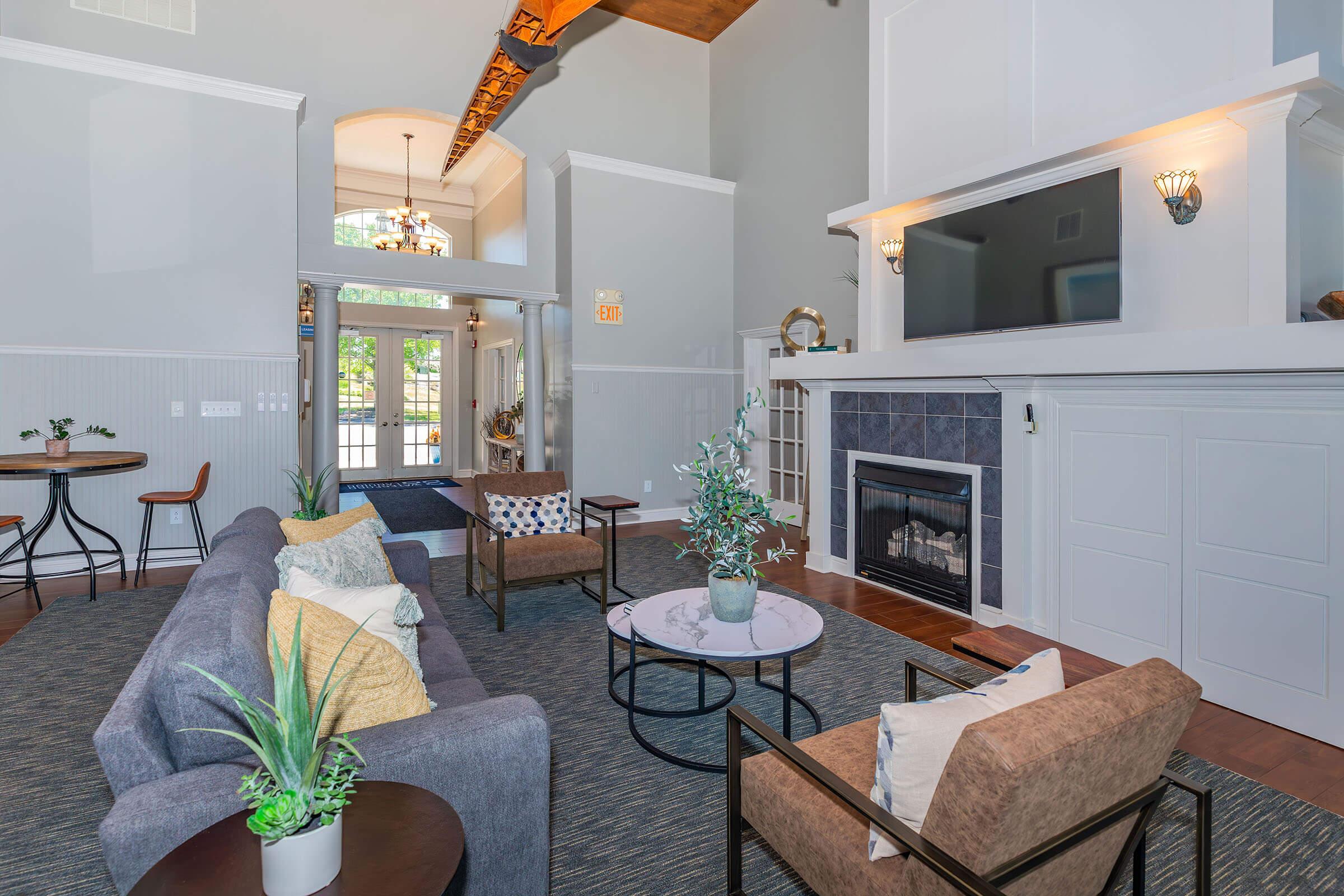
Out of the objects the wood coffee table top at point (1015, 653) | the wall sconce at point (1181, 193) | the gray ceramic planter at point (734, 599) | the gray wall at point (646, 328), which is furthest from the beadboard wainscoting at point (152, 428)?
the wall sconce at point (1181, 193)

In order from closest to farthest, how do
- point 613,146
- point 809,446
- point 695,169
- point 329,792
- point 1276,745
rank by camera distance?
1. point 329,792
2. point 1276,745
3. point 809,446
4. point 613,146
5. point 695,169

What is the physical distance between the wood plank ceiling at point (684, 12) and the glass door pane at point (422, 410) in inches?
239

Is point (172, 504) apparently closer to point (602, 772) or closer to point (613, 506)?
point (613, 506)

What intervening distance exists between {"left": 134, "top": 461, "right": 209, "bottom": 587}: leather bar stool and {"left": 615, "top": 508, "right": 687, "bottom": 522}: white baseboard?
3.69 m

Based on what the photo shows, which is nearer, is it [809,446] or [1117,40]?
[1117,40]

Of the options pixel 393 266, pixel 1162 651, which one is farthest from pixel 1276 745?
pixel 393 266

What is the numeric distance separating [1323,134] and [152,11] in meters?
7.67

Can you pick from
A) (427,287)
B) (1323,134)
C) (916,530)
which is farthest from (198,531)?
(1323,134)

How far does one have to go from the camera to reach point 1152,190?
3.51 meters

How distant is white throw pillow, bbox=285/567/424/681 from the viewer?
2012mm

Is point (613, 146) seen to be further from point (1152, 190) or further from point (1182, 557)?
point (1182, 557)

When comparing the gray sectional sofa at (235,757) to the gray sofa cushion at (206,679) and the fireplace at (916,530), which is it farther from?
the fireplace at (916,530)

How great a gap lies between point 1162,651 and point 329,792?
11.8 feet

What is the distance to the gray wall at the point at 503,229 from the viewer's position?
7957 millimetres
